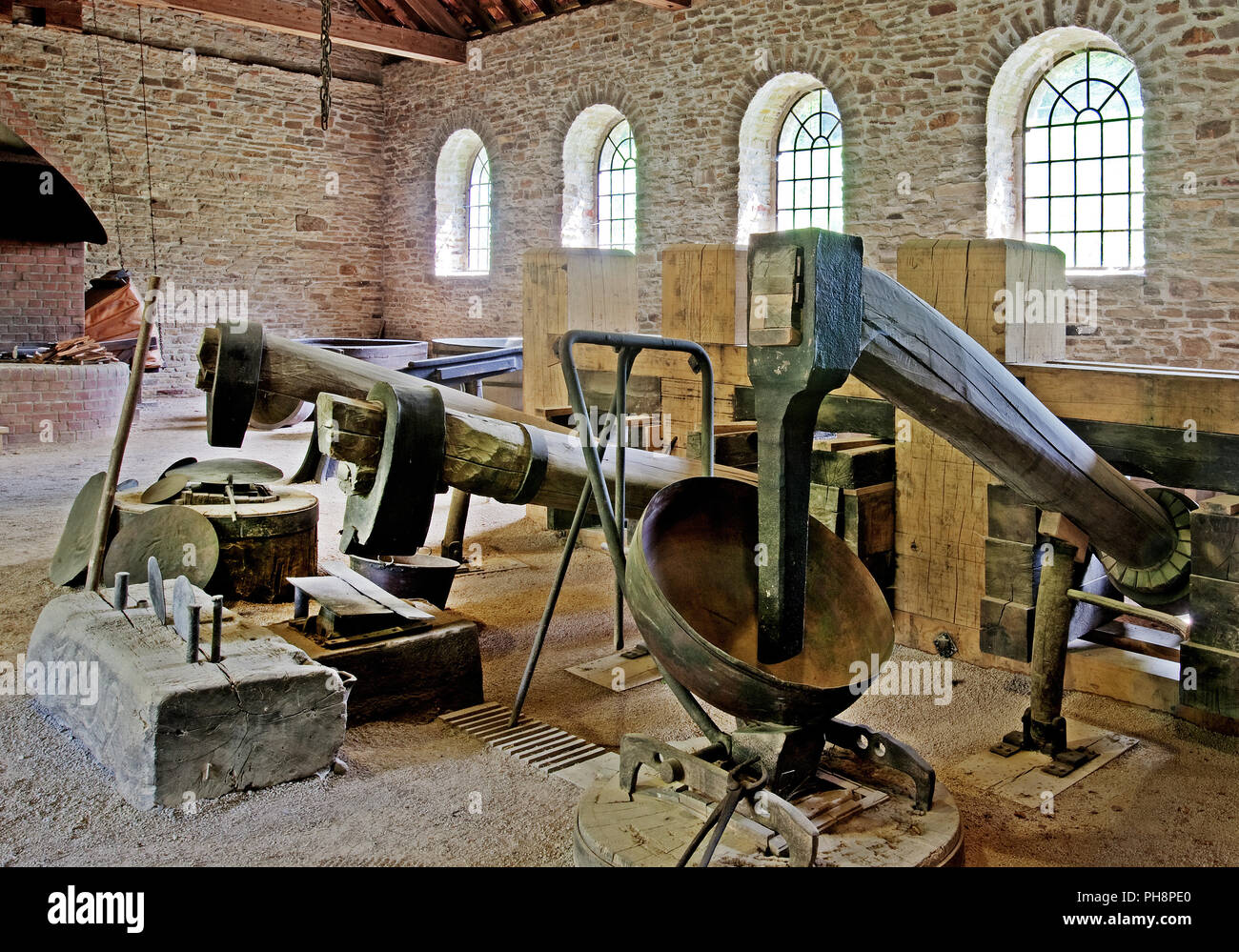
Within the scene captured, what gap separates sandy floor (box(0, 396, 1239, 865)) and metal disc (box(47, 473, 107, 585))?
1.19 ft

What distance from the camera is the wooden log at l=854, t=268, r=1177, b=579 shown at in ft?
7.38

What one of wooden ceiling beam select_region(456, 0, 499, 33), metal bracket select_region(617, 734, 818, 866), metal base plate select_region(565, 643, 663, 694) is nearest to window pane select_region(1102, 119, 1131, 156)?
metal base plate select_region(565, 643, 663, 694)

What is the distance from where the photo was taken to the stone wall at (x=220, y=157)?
1332 cm

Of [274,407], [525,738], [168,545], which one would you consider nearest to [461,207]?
[274,407]

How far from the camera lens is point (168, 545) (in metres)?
4.61

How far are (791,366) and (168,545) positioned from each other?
352cm

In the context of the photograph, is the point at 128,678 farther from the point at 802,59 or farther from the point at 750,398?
the point at 802,59

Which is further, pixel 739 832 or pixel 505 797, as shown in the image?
pixel 505 797

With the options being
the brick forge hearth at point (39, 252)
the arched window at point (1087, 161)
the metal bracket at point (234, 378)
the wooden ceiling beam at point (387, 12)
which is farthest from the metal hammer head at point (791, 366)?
the wooden ceiling beam at point (387, 12)

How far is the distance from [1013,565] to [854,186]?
21.8ft

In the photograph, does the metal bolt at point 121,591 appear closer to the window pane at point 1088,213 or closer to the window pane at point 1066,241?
the window pane at point 1066,241

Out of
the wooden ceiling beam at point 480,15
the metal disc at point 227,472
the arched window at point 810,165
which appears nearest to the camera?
the metal disc at point 227,472

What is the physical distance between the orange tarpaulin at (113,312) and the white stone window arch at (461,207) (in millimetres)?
4398

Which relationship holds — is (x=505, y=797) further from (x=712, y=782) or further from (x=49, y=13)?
(x=49, y=13)
